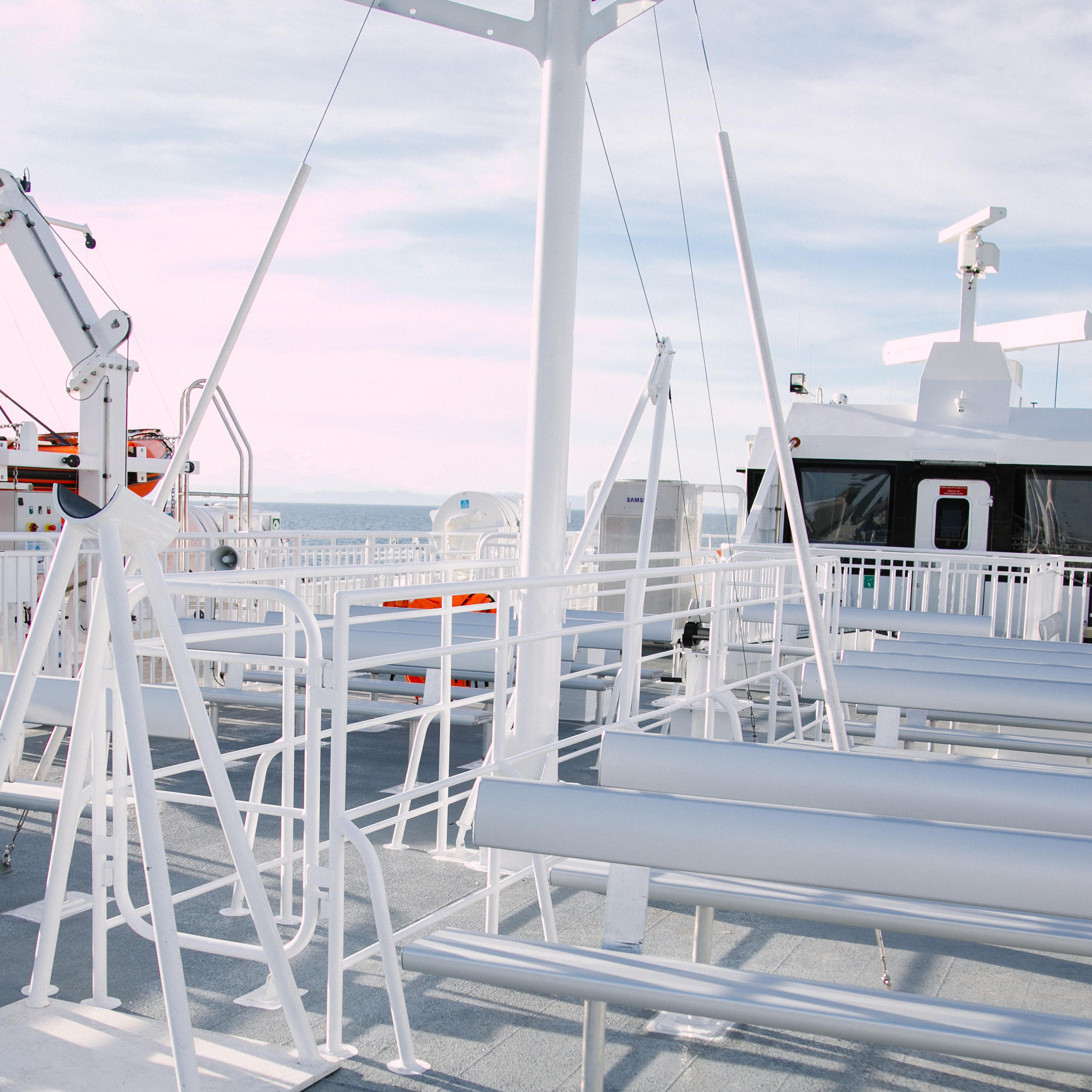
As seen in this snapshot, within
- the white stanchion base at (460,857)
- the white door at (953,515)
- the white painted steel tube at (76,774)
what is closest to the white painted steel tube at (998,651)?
the white stanchion base at (460,857)

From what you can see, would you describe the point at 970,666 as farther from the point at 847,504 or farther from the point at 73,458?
the point at 73,458

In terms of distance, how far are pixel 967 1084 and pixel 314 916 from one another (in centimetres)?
186

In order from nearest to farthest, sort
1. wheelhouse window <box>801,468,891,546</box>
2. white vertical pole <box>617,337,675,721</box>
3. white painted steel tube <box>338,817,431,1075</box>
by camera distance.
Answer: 1. white painted steel tube <box>338,817,431,1075</box>
2. white vertical pole <box>617,337,675,721</box>
3. wheelhouse window <box>801,468,891,546</box>

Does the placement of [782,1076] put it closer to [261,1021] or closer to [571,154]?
[261,1021]

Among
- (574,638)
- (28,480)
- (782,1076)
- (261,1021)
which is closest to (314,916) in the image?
(261,1021)

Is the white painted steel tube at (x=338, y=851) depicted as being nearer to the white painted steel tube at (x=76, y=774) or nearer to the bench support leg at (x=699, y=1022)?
the white painted steel tube at (x=76, y=774)

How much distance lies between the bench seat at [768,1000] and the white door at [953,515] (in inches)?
411

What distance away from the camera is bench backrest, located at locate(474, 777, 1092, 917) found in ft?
7.20

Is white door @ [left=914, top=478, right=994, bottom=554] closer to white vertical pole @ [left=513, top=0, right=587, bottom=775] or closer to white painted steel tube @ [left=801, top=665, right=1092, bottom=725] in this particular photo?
white painted steel tube @ [left=801, top=665, right=1092, bottom=725]

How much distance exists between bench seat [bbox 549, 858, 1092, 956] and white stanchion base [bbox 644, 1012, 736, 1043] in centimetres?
47

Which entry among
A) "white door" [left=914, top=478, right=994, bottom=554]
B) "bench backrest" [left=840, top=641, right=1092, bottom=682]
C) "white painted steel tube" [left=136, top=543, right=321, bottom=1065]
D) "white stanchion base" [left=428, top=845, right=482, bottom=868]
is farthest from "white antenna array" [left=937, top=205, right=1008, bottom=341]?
"white painted steel tube" [left=136, top=543, right=321, bottom=1065]

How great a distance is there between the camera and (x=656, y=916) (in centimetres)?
436

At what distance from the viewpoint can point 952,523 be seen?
12.4 metres

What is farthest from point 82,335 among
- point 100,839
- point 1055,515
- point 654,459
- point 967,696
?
point 967,696
